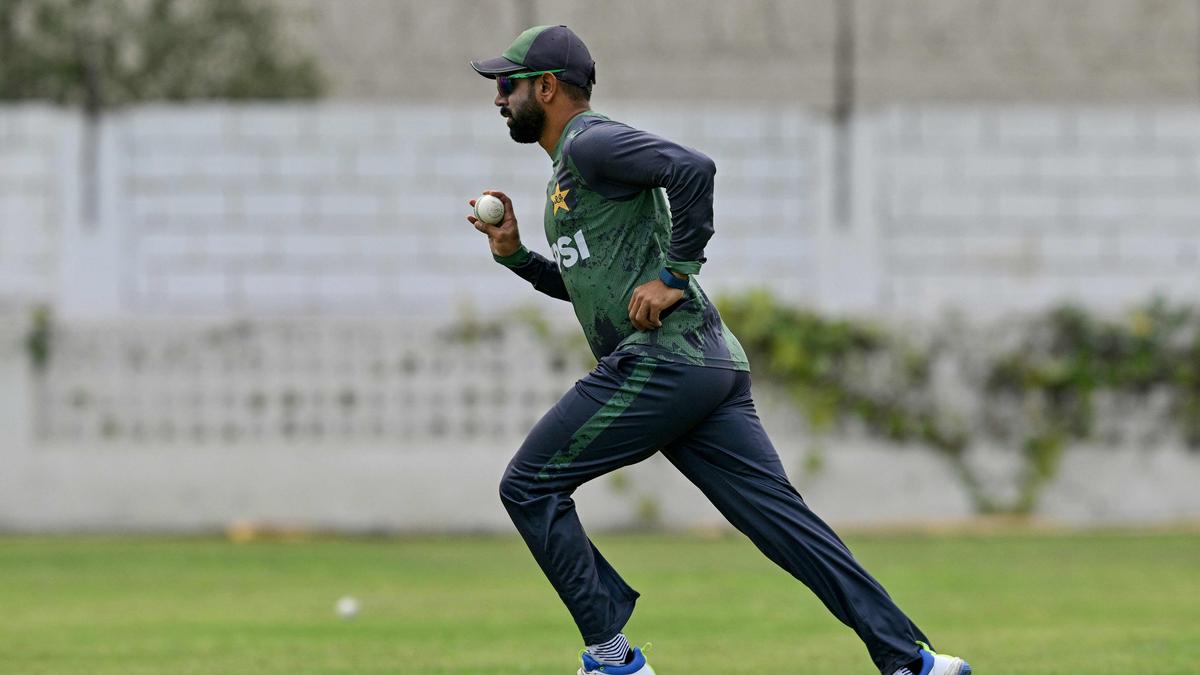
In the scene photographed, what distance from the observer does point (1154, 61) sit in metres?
Answer: 22.7

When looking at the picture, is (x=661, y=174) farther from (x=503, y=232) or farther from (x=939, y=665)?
(x=939, y=665)

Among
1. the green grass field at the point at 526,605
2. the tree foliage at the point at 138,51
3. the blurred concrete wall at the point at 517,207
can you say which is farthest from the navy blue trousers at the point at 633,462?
the tree foliage at the point at 138,51

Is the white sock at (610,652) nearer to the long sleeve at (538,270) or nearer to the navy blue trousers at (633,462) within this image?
the navy blue trousers at (633,462)

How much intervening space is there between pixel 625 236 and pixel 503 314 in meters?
10.9

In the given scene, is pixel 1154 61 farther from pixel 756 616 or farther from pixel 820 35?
pixel 756 616

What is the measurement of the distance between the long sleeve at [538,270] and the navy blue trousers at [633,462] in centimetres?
75

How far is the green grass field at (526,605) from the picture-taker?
333 inches

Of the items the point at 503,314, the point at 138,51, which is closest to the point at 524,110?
the point at 503,314

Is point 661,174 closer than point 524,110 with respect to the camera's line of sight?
Yes

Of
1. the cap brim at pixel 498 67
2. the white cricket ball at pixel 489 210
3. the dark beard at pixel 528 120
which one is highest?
the cap brim at pixel 498 67

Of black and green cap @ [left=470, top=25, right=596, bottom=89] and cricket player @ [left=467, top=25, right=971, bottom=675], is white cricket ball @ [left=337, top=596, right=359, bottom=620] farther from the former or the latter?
black and green cap @ [left=470, top=25, right=596, bottom=89]

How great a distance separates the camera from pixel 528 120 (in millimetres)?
6508

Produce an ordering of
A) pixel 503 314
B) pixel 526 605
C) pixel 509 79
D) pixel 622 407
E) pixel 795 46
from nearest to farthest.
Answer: pixel 622 407, pixel 509 79, pixel 526 605, pixel 503 314, pixel 795 46

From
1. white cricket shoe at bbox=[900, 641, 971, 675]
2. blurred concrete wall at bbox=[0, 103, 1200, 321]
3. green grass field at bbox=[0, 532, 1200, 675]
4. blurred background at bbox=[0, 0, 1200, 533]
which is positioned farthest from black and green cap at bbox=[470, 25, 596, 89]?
blurred concrete wall at bbox=[0, 103, 1200, 321]
